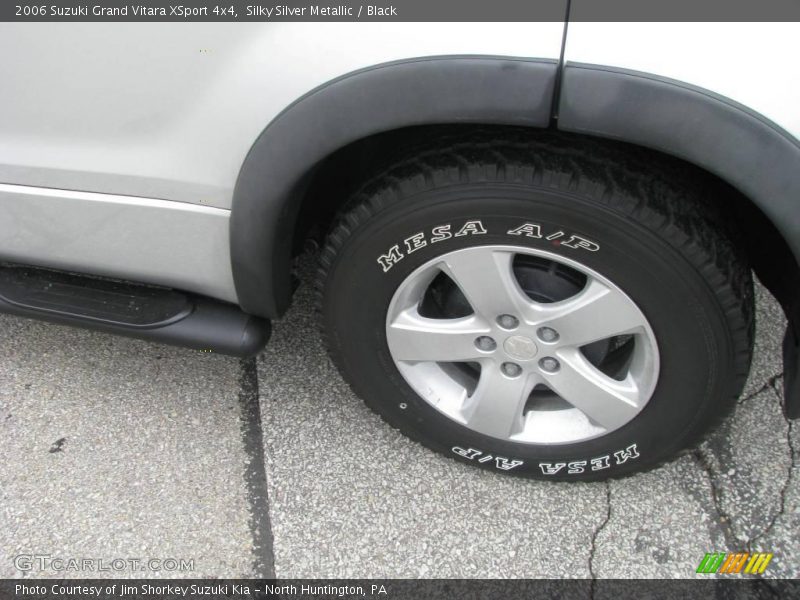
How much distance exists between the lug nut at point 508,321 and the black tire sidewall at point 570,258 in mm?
225

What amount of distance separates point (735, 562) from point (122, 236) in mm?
1738

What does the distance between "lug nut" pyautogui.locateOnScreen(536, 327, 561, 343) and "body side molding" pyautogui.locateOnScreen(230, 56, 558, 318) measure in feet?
1.78

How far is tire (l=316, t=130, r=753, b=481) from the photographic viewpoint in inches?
58.7

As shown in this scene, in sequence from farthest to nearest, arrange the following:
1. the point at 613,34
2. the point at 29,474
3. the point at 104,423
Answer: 1. the point at 104,423
2. the point at 29,474
3. the point at 613,34

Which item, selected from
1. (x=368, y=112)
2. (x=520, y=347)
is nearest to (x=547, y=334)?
(x=520, y=347)

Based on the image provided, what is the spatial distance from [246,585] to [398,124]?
1.20 meters

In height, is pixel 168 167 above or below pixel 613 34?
below

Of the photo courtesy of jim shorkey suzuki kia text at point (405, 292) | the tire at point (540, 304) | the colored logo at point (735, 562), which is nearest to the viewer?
the photo courtesy of jim shorkey suzuki kia text at point (405, 292)

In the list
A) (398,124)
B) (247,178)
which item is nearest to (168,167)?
(247,178)

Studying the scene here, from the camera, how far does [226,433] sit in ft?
7.22

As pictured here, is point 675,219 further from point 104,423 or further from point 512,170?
point 104,423

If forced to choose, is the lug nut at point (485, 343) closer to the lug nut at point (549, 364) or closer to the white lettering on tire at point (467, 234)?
the lug nut at point (549, 364)

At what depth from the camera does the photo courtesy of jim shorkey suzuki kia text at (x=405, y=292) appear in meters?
1.33

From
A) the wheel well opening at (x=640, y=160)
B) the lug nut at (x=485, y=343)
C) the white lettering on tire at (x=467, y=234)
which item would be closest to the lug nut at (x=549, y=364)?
the lug nut at (x=485, y=343)
